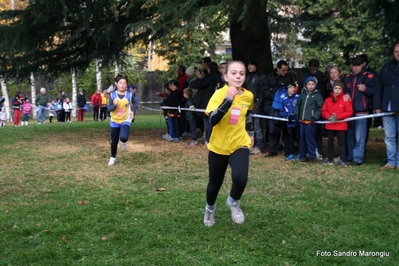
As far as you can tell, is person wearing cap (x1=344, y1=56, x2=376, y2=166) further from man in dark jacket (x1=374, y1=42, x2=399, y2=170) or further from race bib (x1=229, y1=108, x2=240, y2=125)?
race bib (x1=229, y1=108, x2=240, y2=125)

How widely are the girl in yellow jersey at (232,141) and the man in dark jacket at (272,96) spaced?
546 cm

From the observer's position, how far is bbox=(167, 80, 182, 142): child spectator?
15141 mm

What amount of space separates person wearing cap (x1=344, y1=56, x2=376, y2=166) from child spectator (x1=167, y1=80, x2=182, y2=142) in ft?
18.4

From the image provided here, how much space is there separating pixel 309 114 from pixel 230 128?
499cm

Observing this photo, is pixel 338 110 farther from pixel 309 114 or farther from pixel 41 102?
pixel 41 102

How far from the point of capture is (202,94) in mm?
14000

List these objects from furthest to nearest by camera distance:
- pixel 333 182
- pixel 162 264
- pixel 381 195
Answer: pixel 333 182
pixel 381 195
pixel 162 264

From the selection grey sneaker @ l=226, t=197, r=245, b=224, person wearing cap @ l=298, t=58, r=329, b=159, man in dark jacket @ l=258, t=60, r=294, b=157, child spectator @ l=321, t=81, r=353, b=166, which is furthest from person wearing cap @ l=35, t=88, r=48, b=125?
grey sneaker @ l=226, t=197, r=245, b=224

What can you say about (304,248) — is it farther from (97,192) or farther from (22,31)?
(22,31)

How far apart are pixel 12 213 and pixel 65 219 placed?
2.93 feet

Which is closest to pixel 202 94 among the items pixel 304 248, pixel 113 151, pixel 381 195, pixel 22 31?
pixel 113 151

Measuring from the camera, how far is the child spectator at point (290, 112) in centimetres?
1154

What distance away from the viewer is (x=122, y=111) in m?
11.4

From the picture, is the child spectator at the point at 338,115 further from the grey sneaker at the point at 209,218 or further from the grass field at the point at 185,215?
the grey sneaker at the point at 209,218
